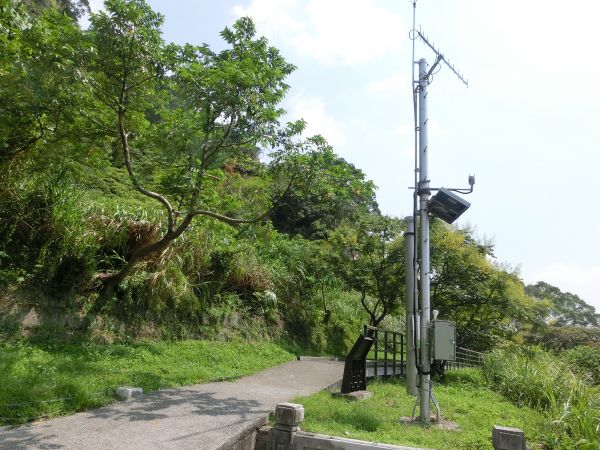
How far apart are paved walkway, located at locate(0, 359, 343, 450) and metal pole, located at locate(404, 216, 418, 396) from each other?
196 cm

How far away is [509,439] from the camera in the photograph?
490 cm

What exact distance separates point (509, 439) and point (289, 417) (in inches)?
94.5

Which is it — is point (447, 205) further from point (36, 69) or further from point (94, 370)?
point (36, 69)

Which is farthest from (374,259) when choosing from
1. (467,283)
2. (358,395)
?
(358,395)

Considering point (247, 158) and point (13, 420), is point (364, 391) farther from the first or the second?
point (13, 420)

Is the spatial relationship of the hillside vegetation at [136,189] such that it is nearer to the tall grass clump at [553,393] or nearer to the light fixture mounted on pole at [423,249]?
the tall grass clump at [553,393]

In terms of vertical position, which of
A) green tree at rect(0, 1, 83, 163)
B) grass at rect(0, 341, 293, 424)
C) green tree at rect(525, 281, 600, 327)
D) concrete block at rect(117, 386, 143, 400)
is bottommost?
concrete block at rect(117, 386, 143, 400)

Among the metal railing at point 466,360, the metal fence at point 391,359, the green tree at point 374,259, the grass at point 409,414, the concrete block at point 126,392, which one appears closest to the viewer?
the grass at point 409,414

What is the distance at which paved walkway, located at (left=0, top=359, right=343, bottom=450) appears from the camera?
16.4 feet

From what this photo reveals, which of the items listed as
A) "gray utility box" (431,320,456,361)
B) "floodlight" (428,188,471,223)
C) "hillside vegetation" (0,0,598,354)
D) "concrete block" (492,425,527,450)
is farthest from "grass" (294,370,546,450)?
"hillside vegetation" (0,0,598,354)

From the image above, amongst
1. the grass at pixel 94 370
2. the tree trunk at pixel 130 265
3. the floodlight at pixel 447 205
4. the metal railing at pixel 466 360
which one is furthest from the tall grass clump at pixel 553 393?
the tree trunk at pixel 130 265

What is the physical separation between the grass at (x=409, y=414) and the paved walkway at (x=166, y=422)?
2.66 ft

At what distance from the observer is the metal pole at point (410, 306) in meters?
7.59

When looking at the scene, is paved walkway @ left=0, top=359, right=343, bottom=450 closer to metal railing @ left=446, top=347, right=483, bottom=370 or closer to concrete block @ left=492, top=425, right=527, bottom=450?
concrete block @ left=492, top=425, right=527, bottom=450
